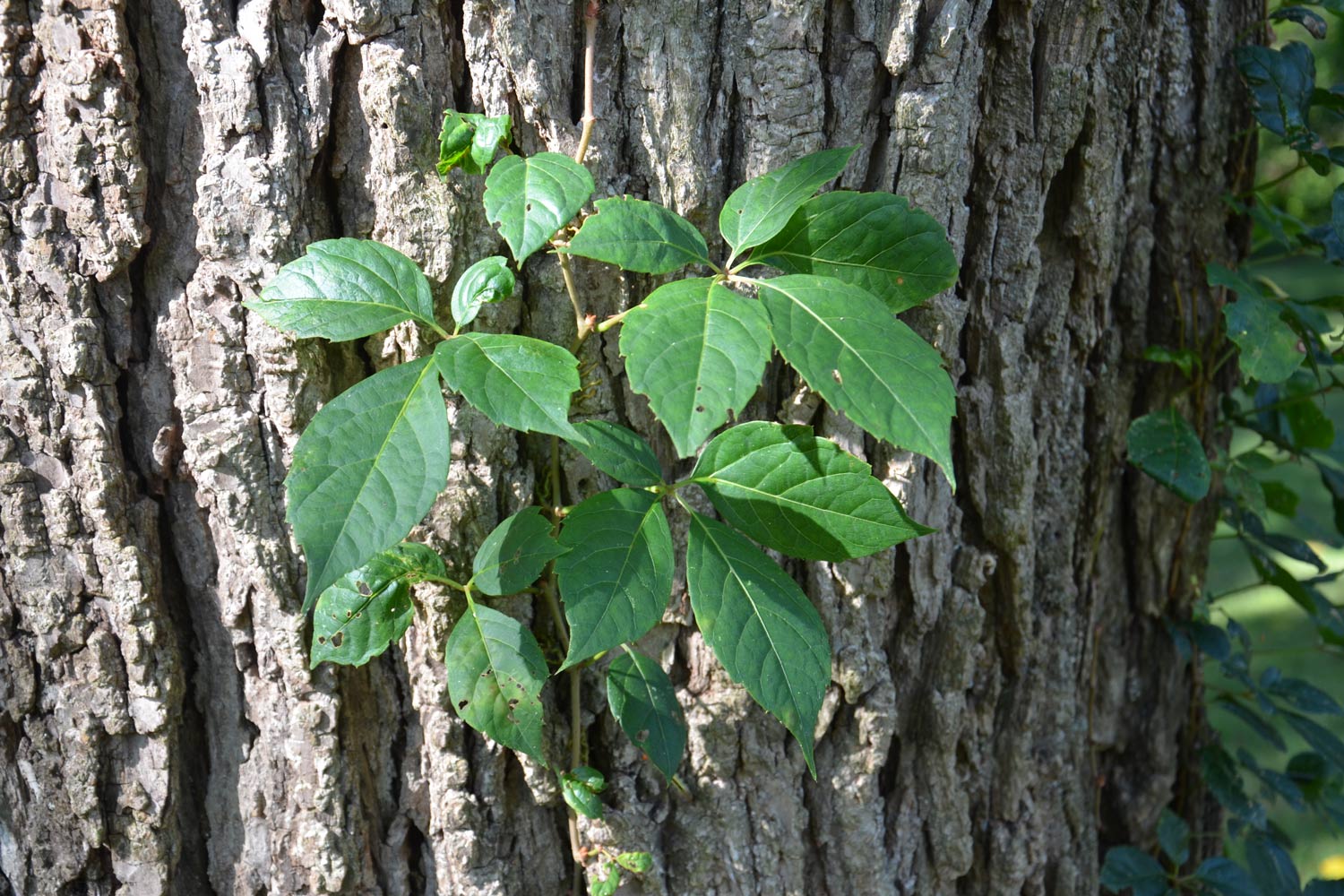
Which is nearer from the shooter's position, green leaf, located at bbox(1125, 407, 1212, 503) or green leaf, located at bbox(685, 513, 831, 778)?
green leaf, located at bbox(685, 513, 831, 778)

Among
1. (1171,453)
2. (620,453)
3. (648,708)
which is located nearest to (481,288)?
(620,453)

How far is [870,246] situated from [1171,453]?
689 millimetres

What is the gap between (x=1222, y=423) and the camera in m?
1.58

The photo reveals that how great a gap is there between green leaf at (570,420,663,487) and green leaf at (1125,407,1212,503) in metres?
0.78

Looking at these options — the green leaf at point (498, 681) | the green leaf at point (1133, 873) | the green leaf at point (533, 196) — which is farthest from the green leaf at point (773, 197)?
the green leaf at point (1133, 873)

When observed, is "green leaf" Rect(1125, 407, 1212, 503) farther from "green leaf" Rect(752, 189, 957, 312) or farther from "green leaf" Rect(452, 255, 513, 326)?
"green leaf" Rect(452, 255, 513, 326)

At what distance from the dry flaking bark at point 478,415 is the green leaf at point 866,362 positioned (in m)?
0.27

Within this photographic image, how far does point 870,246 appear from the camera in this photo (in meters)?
0.98

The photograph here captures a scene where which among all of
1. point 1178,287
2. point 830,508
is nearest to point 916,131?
point 830,508

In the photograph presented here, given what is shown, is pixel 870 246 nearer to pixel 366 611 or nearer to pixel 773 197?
pixel 773 197

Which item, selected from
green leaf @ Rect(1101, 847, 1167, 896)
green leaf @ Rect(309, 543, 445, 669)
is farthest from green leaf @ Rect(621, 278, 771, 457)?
green leaf @ Rect(1101, 847, 1167, 896)

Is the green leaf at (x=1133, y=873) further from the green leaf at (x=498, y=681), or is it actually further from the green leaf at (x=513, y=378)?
the green leaf at (x=513, y=378)

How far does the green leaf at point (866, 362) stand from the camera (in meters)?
0.80

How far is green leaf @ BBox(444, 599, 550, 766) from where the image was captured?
1019 mm
